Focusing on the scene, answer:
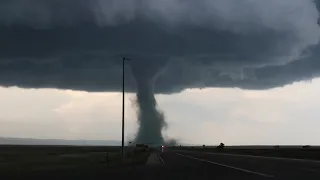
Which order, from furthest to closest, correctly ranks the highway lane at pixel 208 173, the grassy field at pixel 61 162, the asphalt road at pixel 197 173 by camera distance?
1. the grassy field at pixel 61 162
2. the asphalt road at pixel 197 173
3. the highway lane at pixel 208 173

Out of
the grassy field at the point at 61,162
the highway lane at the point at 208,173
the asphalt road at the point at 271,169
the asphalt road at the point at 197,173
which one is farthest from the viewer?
the grassy field at the point at 61,162

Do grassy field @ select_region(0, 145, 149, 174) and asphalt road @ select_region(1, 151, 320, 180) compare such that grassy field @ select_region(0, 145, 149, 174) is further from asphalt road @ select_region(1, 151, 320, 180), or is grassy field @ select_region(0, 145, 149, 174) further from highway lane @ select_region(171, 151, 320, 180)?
highway lane @ select_region(171, 151, 320, 180)

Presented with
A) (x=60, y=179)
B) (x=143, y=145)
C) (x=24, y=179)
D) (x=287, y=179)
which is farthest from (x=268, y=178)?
(x=143, y=145)

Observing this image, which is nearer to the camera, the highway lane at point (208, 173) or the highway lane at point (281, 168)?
the highway lane at point (208, 173)

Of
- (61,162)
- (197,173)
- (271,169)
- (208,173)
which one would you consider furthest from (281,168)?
(61,162)

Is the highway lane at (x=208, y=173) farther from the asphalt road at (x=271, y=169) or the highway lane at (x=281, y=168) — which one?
the highway lane at (x=281, y=168)

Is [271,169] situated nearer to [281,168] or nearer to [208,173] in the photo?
[281,168]

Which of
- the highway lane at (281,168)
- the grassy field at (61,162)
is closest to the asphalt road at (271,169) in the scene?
the highway lane at (281,168)

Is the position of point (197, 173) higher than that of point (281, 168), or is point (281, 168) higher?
point (281, 168)

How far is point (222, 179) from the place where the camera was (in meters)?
23.5

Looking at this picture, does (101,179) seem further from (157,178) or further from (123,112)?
(123,112)

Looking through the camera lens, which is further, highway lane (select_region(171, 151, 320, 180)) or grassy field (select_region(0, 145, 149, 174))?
grassy field (select_region(0, 145, 149, 174))

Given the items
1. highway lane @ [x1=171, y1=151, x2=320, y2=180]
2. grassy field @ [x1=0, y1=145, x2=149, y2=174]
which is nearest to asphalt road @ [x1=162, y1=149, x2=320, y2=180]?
highway lane @ [x1=171, y1=151, x2=320, y2=180]

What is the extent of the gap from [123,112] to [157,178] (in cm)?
3191
